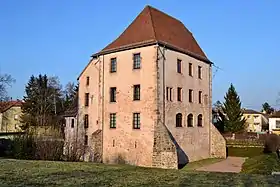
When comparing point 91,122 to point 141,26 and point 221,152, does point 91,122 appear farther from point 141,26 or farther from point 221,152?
point 221,152

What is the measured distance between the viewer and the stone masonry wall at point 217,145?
35281 millimetres

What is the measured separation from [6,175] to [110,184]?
361 centimetres

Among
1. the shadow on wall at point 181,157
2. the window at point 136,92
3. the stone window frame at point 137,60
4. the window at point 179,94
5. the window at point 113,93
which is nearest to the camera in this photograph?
the window at point 136,92

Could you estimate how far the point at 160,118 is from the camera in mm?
27703

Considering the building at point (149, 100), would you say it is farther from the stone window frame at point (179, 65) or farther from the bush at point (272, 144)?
the bush at point (272, 144)

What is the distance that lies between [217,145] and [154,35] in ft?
45.3

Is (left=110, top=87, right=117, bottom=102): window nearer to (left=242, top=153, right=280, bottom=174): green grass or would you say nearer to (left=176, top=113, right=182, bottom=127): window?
(left=176, top=113, right=182, bottom=127): window

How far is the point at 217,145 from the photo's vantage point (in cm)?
3544

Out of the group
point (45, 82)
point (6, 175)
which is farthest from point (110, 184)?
point (45, 82)

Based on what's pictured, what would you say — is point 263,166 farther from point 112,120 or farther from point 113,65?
point 113,65

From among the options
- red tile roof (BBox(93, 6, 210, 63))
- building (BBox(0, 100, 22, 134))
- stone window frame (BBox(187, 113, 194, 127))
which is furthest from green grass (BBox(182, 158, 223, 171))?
building (BBox(0, 100, 22, 134))

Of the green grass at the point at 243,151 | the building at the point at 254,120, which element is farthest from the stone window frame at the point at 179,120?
the building at the point at 254,120

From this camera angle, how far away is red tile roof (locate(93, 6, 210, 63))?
29.6m

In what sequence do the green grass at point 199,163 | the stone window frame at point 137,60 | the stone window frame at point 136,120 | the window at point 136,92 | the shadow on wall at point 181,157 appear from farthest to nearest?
the shadow on wall at point 181,157
the stone window frame at point 137,60
the window at point 136,92
the stone window frame at point 136,120
the green grass at point 199,163
